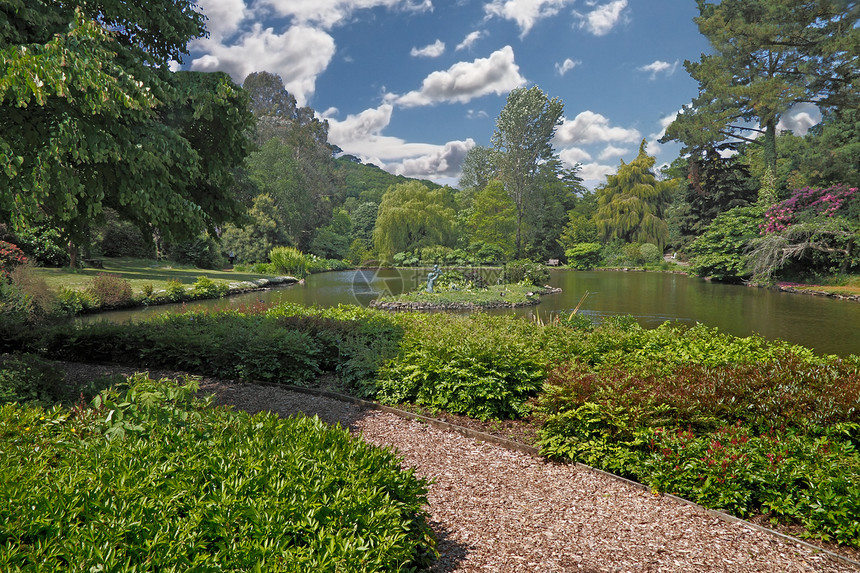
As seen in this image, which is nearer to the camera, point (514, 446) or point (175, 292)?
point (514, 446)

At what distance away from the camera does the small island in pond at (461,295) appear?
16922mm

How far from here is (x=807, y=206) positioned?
23.6 m

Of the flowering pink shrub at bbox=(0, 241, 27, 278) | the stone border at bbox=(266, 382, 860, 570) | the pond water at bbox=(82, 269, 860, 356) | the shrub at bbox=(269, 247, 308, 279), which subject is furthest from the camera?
the shrub at bbox=(269, 247, 308, 279)

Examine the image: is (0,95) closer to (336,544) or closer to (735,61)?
(336,544)

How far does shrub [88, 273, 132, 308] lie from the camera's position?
→ 14.4 metres

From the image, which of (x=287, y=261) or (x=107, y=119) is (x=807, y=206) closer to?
(x=287, y=261)

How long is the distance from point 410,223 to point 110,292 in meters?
22.1

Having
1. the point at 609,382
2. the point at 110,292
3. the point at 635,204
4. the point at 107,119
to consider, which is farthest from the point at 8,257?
the point at 635,204

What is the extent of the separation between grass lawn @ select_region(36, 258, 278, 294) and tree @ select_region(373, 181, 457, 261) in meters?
10.7

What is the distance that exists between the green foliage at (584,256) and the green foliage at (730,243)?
41.8 ft

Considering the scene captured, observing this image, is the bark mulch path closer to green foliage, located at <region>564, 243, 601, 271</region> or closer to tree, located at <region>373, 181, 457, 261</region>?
tree, located at <region>373, 181, 457, 261</region>

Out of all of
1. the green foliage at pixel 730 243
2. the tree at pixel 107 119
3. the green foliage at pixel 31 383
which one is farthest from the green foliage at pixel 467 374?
the green foliage at pixel 730 243

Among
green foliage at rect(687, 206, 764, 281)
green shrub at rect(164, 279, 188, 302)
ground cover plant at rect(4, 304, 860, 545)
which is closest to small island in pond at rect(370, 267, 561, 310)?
green shrub at rect(164, 279, 188, 302)

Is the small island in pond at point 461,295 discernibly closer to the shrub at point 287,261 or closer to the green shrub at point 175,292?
the green shrub at point 175,292
